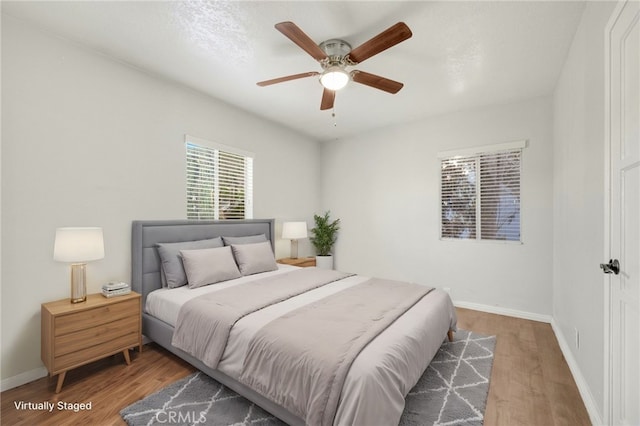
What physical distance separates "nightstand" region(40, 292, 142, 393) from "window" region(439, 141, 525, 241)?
4.07 m

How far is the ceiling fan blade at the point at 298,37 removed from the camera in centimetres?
177

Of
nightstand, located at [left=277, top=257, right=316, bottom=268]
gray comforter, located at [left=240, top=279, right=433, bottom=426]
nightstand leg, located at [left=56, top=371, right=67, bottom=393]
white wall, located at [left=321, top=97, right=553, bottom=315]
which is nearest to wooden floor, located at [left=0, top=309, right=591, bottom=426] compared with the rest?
nightstand leg, located at [left=56, top=371, right=67, bottom=393]

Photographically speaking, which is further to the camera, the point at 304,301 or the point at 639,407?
the point at 304,301

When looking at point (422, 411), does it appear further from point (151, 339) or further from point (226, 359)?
point (151, 339)

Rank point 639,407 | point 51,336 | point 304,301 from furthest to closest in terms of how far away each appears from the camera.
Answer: point 304,301, point 51,336, point 639,407

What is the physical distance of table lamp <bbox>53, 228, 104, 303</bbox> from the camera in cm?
218

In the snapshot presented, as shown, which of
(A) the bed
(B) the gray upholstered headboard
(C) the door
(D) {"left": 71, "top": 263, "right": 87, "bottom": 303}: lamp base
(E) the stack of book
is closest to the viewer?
(C) the door

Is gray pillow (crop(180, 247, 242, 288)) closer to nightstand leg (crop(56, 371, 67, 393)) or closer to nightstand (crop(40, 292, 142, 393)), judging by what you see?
nightstand (crop(40, 292, 142, 393))

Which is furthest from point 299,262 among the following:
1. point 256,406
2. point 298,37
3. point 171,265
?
point 298,37

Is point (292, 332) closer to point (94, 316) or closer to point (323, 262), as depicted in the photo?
point (94, 316)

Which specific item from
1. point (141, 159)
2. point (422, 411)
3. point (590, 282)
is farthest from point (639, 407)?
point (141, 159)

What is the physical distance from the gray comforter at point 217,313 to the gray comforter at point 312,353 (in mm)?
307

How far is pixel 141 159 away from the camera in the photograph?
2.97 metres

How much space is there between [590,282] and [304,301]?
6.88 ft
